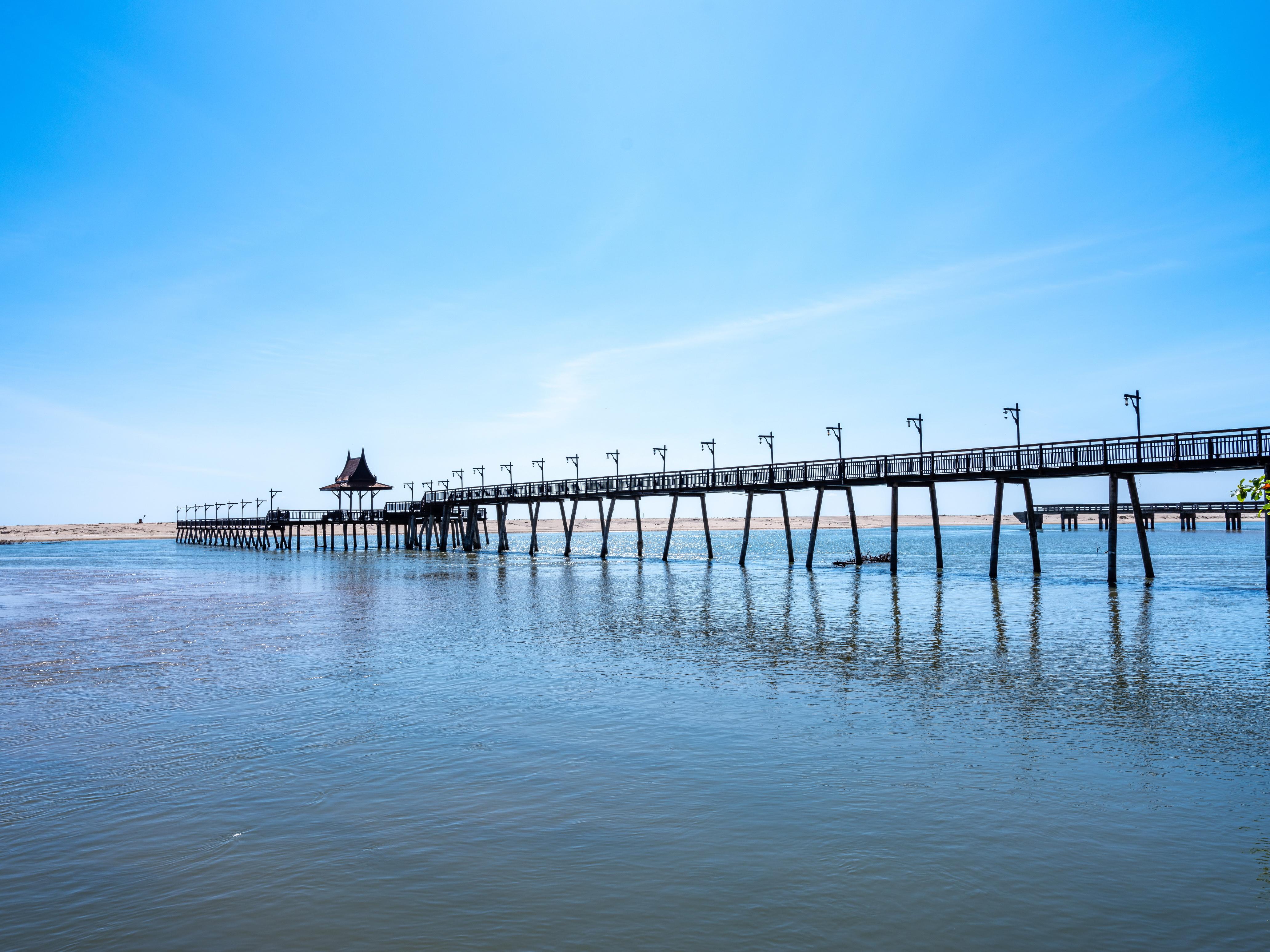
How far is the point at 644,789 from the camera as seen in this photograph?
923 cm

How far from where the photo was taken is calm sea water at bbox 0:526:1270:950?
628 cm

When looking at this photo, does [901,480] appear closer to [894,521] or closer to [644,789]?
[894,521]

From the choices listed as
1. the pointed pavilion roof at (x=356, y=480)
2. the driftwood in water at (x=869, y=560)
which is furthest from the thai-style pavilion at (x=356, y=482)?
the driftwood in water at (x=869, y=560)

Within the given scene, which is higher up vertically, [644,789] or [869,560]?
[644,789]

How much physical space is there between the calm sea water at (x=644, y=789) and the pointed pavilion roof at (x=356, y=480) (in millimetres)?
67463

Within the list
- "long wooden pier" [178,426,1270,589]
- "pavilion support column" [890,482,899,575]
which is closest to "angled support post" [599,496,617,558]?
"long wooden pier" [178,426,1270,589]

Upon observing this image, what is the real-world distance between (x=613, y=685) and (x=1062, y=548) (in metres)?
77.5

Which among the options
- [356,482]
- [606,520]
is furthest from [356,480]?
[606,520]

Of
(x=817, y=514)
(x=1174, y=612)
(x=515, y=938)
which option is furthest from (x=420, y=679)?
(x=817, y=514)

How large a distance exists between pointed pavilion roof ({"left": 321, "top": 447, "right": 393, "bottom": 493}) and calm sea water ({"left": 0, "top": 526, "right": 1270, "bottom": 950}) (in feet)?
221

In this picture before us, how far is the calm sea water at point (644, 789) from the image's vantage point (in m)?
6.28

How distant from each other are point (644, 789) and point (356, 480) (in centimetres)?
9167

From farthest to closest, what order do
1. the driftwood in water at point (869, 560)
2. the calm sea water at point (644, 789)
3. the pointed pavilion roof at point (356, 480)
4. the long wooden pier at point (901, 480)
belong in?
the pointed pavilion roof at point (356, 480) < the driftwood in water at point (869, 560) < the long wooden pier at point (901, 480) < the calm sea water at point (644, 789)

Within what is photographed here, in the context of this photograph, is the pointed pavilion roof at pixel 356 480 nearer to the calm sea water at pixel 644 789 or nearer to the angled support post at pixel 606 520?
the angled support post at pixel 606 520
